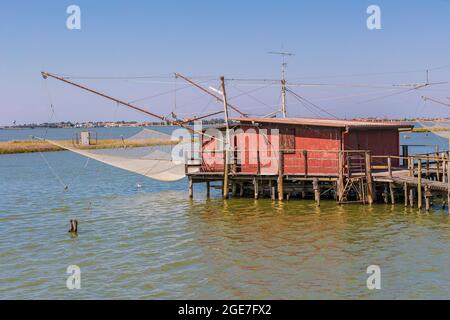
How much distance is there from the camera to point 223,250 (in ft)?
63.9

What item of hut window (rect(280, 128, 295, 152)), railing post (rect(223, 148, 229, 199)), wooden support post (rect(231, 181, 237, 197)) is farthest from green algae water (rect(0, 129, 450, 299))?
hut window (rect(280, 128, 295, 152))

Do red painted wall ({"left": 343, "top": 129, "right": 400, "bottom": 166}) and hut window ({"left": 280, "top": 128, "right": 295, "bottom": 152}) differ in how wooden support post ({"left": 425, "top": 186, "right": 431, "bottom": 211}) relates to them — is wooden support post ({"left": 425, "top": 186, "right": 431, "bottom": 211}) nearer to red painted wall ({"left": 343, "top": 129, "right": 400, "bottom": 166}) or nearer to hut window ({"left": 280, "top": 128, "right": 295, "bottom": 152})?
red painted wall ({"left": 343, "top": 129, "right": 400, "bottom": 166})

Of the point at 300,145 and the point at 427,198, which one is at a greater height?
the point at 300,145

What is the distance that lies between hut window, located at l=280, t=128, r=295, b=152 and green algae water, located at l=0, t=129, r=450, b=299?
3.00 m

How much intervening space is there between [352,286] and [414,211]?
38.2ft

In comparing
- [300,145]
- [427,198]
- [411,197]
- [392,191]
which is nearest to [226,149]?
[300,145]

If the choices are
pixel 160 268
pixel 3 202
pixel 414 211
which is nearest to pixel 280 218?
pixel 414 211

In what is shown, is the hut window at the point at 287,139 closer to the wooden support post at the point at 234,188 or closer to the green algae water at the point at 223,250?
the green algae water at the point at 223,250

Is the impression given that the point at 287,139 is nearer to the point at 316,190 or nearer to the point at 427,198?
the point at 316,190

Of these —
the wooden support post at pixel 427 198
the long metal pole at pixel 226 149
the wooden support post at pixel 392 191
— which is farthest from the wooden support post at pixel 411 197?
the long metal pole at pixel 226 149

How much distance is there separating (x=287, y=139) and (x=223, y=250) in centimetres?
1147

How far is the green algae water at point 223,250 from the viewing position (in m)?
15.3

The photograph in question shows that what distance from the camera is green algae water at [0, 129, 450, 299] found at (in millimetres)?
15336
